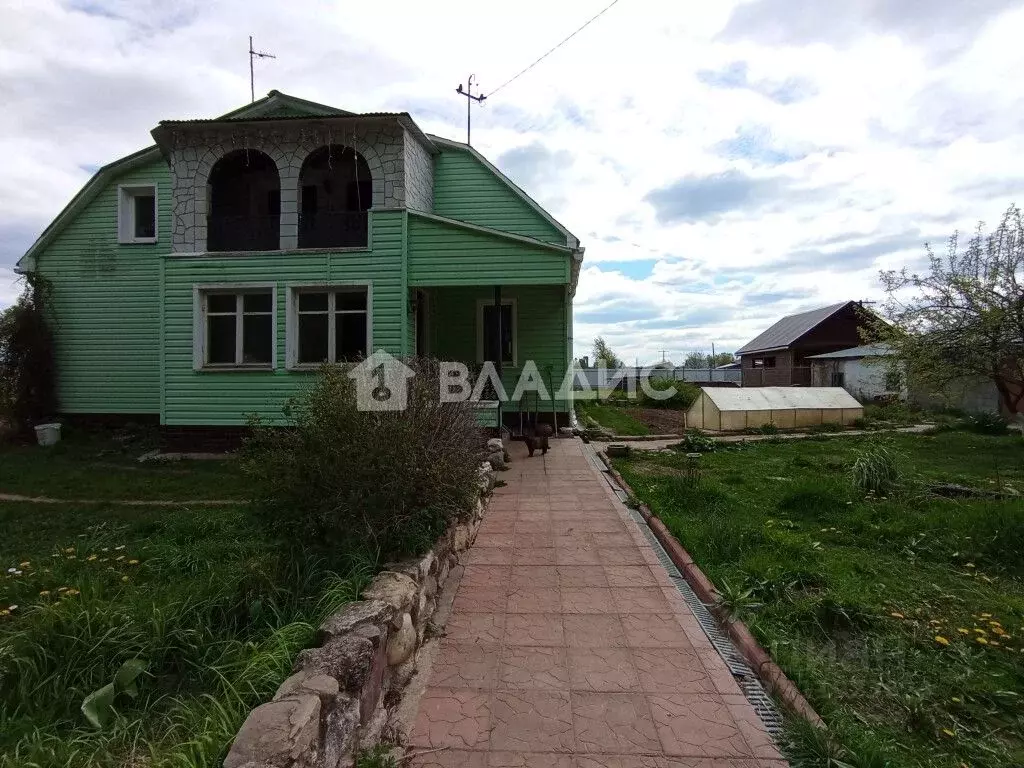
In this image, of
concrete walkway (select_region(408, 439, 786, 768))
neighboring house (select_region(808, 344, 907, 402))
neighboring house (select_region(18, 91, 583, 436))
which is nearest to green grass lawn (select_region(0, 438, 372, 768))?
concrete walkway (select_region(408, 439, 786, 768))

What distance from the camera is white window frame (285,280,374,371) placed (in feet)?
36.2

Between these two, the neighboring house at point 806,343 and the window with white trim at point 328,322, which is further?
the neighboring house at point 806,343

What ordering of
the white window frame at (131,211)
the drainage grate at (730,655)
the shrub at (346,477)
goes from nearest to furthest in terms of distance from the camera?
the drainage grate at (730,655)
the shrub at (346,477)
the white window frame at (131,211)

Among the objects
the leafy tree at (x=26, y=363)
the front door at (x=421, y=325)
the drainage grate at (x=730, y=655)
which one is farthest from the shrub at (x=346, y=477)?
the leafy tree at (x=26, y=363)

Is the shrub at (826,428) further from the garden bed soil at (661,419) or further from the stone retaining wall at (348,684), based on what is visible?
the stone retaining wall at (348,684)

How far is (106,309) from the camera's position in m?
13.6

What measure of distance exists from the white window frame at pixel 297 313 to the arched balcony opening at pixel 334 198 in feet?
2.65

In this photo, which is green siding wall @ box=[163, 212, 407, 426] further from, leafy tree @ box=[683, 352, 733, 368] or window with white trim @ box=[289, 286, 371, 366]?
leafy tree @ box=[683, 352, 733, 368]

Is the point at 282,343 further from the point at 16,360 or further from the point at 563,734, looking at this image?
the point at 563,734

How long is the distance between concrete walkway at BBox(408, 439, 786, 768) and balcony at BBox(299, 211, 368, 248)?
25.1 feet

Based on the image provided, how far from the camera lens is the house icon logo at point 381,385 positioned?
14.5 ft

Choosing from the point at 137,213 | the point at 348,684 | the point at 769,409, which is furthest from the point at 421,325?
the point at 348,684

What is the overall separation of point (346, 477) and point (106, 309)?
42.4 ft

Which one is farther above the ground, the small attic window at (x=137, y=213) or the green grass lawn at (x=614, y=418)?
the small attic window at (x=137, y=213)
